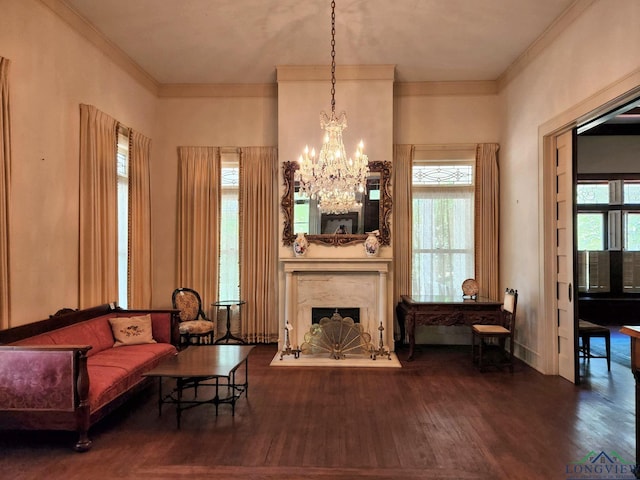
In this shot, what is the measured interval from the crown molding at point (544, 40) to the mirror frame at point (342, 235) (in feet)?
6.81

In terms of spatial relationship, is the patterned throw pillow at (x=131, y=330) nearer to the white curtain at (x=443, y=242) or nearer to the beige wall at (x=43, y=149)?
the beige wall at (x=43, y=149)

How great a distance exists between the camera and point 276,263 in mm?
6168

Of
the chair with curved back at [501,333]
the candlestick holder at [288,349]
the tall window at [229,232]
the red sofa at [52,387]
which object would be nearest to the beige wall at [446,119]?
→ the chair with curved back at [501,333]

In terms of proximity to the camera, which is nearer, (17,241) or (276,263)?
(17,241)

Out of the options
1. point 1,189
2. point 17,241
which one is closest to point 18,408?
point 17,241

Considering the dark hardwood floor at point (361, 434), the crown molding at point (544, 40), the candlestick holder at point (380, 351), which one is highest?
the crown molding at point (544, 40)

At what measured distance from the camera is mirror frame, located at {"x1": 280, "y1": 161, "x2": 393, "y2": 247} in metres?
5.70

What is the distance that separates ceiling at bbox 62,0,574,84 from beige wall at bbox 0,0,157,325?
56 centimetres

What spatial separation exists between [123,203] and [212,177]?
1.39m

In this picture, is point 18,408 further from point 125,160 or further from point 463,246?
point 463,246

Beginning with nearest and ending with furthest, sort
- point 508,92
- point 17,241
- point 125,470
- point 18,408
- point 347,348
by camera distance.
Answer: point 125,470, point 18,408, point 17,241, point 347,348, point 508,92

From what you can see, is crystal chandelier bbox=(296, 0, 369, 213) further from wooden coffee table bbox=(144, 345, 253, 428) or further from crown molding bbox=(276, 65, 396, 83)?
crown molding bbox=(276, 65, 396, 83)

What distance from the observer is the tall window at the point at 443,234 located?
6164 millimetres

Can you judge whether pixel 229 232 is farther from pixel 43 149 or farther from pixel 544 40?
pixel 544 40
